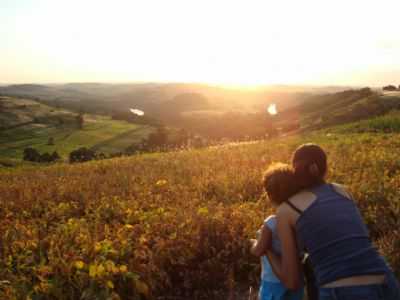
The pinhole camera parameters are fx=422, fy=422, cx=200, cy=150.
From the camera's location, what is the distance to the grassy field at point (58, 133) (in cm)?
9194

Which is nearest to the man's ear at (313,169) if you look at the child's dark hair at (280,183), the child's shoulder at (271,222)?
the child's dark hair at (280,183)

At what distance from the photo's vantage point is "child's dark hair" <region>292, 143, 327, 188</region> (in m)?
3.43

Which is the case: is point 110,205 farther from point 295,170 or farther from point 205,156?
point 205,156

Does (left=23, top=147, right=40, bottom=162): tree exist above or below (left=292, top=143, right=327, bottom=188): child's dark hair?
below

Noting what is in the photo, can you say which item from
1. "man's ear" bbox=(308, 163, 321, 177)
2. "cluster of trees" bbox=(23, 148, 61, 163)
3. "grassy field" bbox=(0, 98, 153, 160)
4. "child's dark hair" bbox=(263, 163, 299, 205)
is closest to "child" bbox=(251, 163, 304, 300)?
"child's dark hair" bbox=(263, 163, 299, 205)

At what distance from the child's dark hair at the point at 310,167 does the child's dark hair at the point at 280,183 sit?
2.4 inches

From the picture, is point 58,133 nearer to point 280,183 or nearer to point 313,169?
point 280,183

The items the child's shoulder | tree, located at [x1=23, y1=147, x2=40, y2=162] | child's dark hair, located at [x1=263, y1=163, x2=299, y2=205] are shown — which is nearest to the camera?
child's dark hair, located at [x1=263, y1=163, x2=299, y2=205]

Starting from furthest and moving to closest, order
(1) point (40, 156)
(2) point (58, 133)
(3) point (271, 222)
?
(2) point (58, 133) → (1) point (40, 156) → (3) point (271, 222)

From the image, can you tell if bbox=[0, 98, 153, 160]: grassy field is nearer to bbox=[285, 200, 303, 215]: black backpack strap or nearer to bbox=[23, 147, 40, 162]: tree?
bbox=[23, 147, 40, 162]: tree

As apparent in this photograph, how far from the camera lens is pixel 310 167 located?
3426 millimetres

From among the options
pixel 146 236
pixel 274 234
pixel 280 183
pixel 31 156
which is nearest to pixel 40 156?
pixel 31 156

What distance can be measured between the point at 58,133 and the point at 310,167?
11515 cm

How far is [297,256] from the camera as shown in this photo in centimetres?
344
